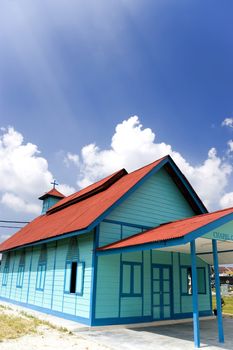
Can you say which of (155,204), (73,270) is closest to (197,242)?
(155,204)

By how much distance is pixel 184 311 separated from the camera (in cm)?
1370

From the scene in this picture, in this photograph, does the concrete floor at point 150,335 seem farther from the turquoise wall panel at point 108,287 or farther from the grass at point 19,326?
the turquoise wall panel at point 108,287

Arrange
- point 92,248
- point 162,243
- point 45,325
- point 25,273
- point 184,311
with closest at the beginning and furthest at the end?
point 162,243 → point 45,325 → point 92,248 → point 184,311 → point 25,273


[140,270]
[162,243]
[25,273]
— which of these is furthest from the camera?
[25,273]

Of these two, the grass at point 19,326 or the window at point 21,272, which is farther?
the window at point 21,272

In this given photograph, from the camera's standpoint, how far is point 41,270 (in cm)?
1528

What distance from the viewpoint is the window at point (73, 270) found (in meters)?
11.9

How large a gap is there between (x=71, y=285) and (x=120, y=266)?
223cm

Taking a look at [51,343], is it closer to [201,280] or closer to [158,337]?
[158,337]

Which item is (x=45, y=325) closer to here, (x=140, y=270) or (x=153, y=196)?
(x=140, y=270)

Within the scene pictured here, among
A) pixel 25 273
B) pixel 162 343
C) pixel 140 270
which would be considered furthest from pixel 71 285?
pixel 25 273

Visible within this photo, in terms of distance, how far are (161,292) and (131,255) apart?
227 cm

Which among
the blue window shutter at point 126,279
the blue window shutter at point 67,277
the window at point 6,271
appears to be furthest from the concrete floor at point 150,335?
the window at point 6,271

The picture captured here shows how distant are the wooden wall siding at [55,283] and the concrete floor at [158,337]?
1.45 metres
